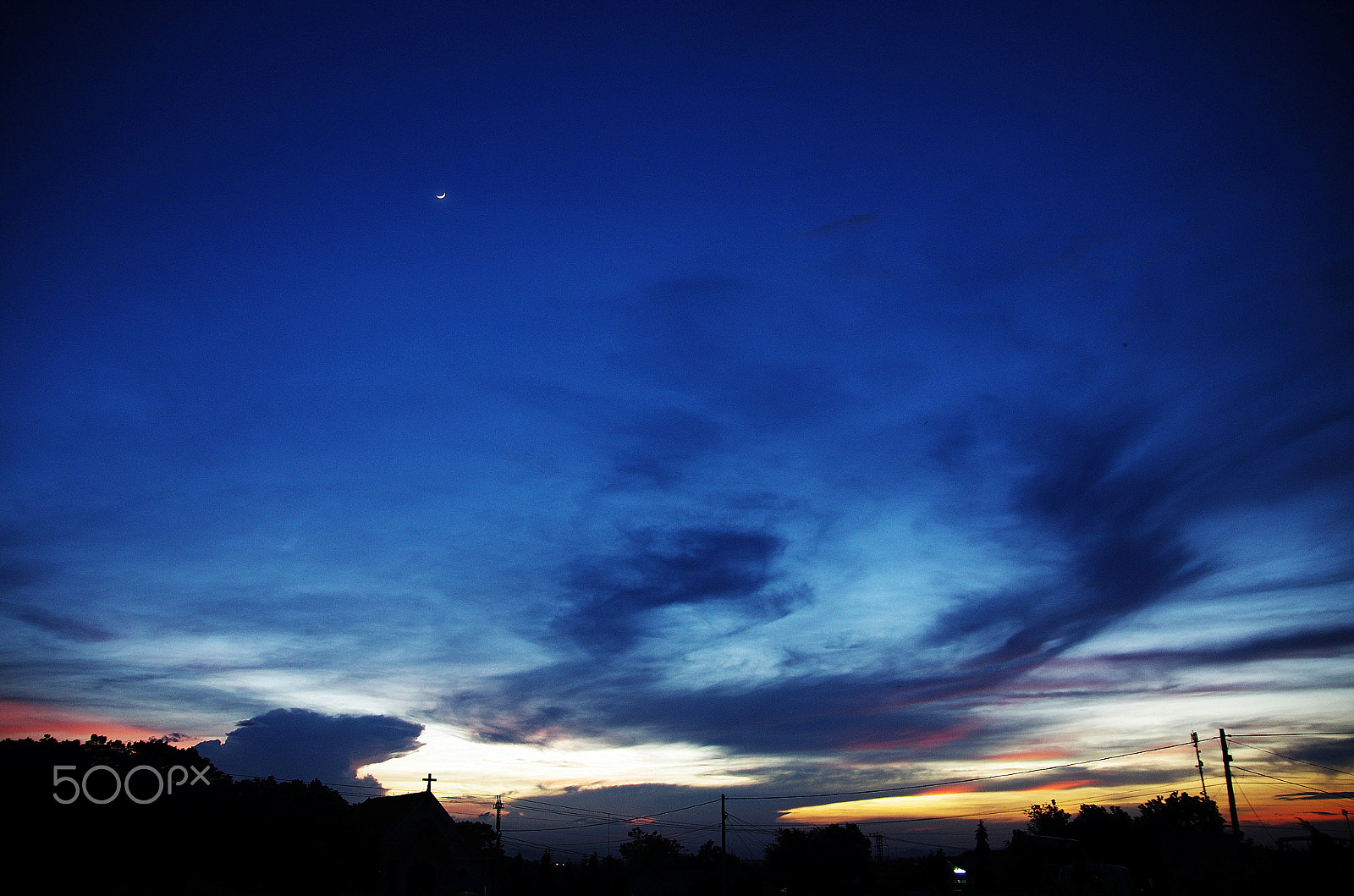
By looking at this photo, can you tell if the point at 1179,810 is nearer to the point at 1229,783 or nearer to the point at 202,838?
the point at 1229,783

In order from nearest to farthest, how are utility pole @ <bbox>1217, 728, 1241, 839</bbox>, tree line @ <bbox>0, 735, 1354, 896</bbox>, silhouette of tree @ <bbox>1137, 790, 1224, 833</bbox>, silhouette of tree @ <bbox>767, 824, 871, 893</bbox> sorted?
tree line @ <bbox>0, 735, 1354, 896</bbox>, utility pole @ <bbox>1217, 728, 1241, 839</bbox>, silhouette of tree @ <bbox>767, 824, 871, 893</bbox>, silhouette of tree @ <bbox>1137, 790, 1224, 833</bbox>

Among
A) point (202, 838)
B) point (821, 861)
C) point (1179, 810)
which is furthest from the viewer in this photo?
point (1179, 810)

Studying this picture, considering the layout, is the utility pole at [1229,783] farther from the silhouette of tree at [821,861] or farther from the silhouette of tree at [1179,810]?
the silhouette of tree at [1179,810]

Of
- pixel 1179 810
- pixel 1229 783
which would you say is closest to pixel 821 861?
pixel 1229 783

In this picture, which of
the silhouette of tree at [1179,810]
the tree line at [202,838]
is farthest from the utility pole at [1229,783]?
the silhouette of tree at [1179,810]

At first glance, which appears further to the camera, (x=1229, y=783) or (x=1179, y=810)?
(x=1179, y=810)

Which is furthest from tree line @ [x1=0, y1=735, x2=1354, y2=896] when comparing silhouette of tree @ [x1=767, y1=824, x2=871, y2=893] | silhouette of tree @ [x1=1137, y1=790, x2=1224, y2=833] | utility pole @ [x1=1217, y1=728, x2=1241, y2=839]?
silhouette of tree @ [x1=1137, y1=790, x2=1224, y2=833]

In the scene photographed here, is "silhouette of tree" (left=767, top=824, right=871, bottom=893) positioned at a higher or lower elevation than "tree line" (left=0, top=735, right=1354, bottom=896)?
lower

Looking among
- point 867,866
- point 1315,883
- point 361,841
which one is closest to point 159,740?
point 361,841

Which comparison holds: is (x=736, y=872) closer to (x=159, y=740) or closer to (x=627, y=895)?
(x=627, y=895)

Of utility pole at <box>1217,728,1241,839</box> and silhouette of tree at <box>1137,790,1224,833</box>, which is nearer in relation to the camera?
utility pole at <box>1217,728,1241,839</box>

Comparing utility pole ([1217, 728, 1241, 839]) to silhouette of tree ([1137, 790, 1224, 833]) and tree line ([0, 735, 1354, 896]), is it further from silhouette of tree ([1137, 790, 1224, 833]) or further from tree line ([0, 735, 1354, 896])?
silhouette of tree ([1137, 790, 1224, 833])

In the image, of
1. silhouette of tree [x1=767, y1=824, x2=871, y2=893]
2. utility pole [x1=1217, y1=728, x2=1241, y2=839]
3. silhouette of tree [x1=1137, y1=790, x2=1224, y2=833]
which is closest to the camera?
utility pole [x1=1217, y1=728, x2=1241, y2=839]

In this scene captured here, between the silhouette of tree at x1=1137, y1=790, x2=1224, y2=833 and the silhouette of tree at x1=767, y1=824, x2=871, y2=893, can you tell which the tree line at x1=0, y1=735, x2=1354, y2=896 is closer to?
the silhouette of tree at x1=767, y1=824, x2=871, y2=893
